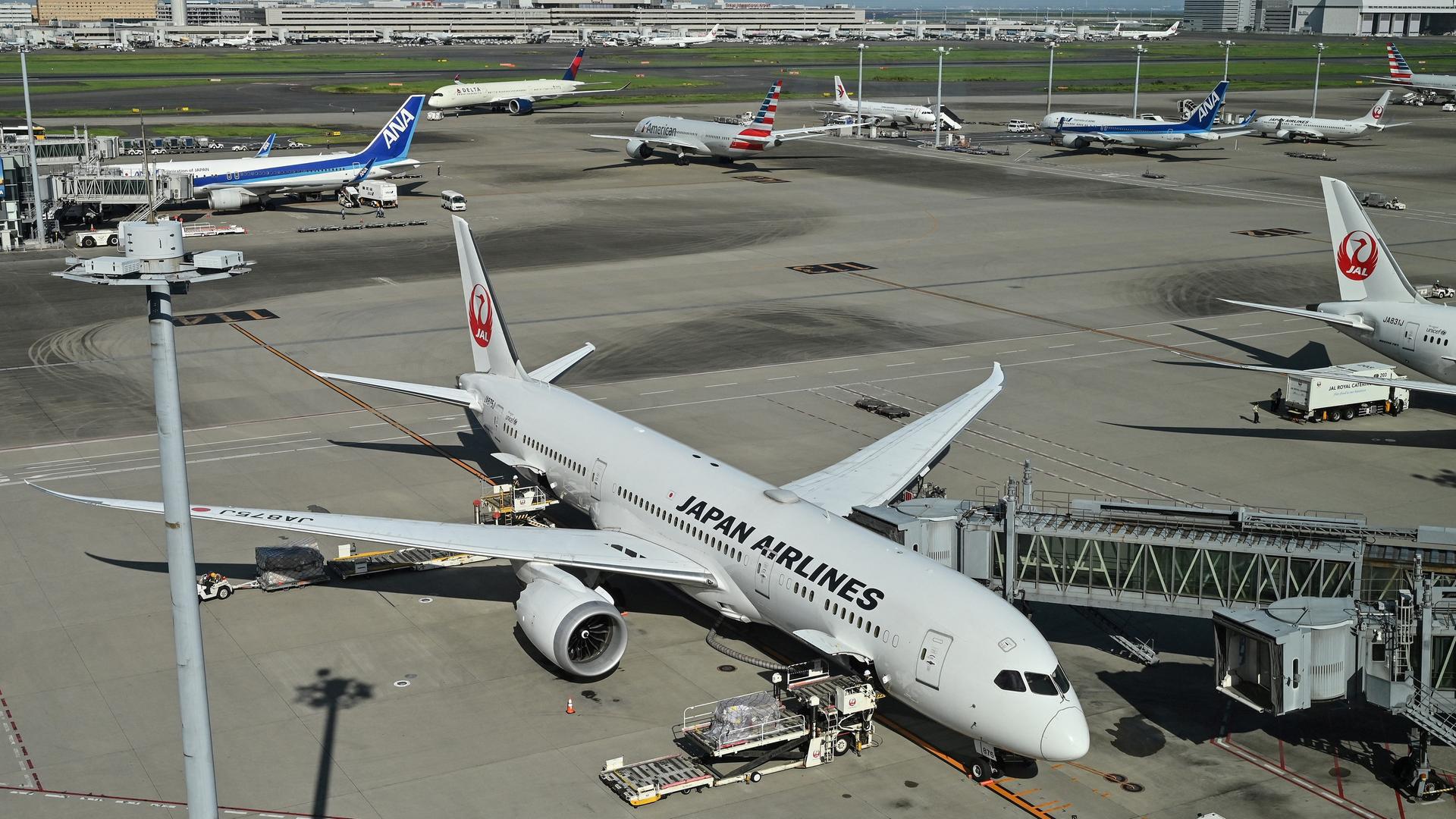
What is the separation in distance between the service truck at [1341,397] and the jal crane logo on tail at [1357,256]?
12.5ft

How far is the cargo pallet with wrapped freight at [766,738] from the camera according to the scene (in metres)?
27.3

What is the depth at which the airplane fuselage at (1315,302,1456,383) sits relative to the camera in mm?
51062

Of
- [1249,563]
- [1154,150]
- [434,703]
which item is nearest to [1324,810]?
[1249,563]

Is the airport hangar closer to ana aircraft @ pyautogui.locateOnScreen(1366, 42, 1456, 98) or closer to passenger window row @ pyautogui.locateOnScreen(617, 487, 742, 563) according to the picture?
passenger window row @ pyautogui.locateOnScreen(617, 487, 742, 563)

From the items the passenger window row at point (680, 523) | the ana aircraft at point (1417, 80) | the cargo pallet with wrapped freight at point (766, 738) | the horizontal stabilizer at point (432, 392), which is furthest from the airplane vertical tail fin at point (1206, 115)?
the cargo pallet with wrapped freight at point (766, 738)

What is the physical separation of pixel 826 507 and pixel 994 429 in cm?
1686

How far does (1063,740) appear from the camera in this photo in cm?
2536

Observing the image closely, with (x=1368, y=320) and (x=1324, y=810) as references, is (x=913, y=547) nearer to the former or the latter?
(x=1324, y=810)

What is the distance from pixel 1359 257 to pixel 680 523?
34987mm

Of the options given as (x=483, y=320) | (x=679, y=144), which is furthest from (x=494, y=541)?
(x=679, y=144)

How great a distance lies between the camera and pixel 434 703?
3069cm

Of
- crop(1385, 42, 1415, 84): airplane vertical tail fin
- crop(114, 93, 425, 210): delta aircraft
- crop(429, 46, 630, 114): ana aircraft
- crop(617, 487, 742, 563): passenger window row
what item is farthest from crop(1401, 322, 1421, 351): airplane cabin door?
crop(1385, 42, 1415, 84): airplane vertical tail fin

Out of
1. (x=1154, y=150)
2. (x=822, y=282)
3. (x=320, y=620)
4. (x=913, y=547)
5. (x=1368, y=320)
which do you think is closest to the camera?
(x=913, y=547)

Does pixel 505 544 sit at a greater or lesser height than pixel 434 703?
greater
